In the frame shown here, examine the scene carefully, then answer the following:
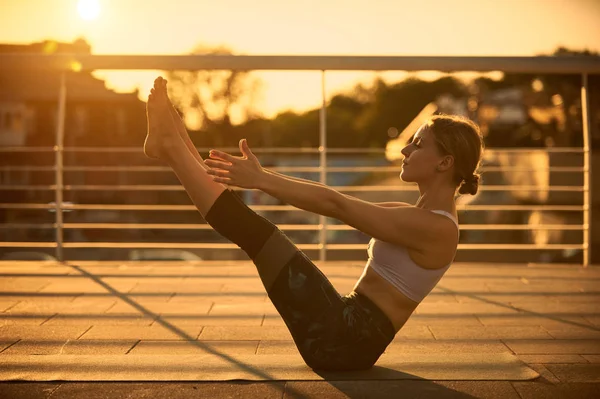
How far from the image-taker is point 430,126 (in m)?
2.32

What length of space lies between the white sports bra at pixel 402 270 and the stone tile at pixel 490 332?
2.13ft

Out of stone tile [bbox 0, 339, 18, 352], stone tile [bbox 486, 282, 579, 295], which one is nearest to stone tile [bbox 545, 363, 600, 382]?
stone tile [bbox 486, 282, 579, 295]

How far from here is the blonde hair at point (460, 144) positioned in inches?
90.0

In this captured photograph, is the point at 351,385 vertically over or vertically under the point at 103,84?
Result: under

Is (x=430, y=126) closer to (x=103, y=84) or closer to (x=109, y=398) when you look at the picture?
(x=109, y=398)

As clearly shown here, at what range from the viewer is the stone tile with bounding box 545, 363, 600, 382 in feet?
7.60

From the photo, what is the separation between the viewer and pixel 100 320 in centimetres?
312

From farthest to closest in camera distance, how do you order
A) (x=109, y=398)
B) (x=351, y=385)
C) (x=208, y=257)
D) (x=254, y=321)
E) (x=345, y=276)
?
(x=208, y=257) → (x=345, y=276) → (x=254, y=321) → (x=351, y=385) → (x=109, y=398)

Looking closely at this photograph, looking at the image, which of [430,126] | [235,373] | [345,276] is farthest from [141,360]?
[345,276]

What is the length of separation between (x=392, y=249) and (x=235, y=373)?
59 cm

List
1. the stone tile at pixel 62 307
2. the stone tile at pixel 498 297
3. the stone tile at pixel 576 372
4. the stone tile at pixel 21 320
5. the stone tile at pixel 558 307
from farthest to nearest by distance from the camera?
the stone tile at pixel 498 297
the stone tile at pixel 558 307
the stone tile at pixel 62 307
the stone tile at pixel 21 320
the stone tile at pixel 576 372

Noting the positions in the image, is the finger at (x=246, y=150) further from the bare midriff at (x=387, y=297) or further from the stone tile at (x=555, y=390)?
the stone tile at (x=555, y=390)

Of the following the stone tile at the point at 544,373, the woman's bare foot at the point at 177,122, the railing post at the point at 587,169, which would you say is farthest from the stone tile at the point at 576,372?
the railing post at the point at 587,169

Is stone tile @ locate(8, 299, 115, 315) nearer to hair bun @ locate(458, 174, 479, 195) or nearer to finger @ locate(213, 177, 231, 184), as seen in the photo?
finger @ locate(213, 177, 231, 184)
